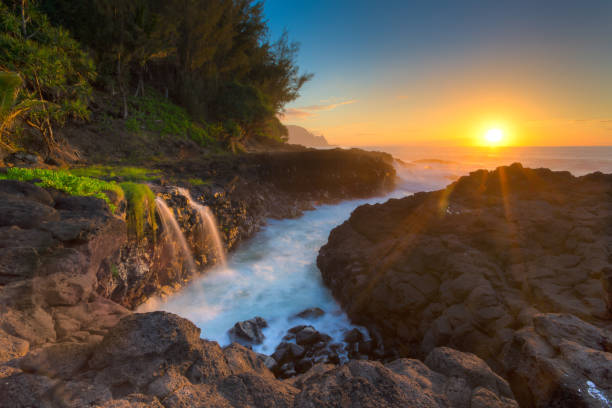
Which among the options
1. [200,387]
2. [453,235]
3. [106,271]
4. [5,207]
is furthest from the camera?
[453,235]

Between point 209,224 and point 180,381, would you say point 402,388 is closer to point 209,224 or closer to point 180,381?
point 180,381

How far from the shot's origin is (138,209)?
675 centimetres

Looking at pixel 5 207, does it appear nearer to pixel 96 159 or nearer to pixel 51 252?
pixel 51 252

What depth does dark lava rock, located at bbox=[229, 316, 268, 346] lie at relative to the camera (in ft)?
20.5

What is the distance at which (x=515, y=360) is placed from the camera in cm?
310

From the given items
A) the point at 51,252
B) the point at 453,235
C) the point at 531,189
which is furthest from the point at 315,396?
the point at 531,189

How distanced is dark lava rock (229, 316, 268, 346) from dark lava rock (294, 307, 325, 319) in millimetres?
1152

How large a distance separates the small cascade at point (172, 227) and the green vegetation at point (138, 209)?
1.60 ft

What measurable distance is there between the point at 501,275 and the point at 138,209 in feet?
29.8

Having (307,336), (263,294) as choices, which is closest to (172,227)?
(263,294)

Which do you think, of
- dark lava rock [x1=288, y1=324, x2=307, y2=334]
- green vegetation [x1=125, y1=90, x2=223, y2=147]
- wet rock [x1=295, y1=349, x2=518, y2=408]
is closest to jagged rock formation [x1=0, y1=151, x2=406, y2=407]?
wet rock [x1=295, y1=349, x2=518, y2=408]

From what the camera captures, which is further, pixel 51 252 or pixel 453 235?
pixel 453 235

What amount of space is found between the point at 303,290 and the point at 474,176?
7813 millimetres

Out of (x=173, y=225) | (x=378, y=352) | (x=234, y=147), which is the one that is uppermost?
(x=234, y=147)
